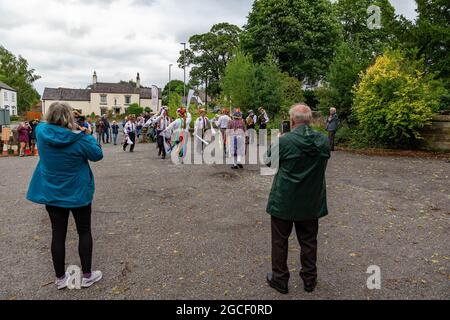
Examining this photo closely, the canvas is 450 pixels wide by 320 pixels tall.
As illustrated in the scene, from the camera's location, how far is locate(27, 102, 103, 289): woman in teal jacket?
356 cm

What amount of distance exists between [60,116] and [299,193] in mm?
2443

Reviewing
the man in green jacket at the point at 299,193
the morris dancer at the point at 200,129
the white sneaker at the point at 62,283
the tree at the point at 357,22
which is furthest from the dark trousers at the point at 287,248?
the tree at the point at 357,22

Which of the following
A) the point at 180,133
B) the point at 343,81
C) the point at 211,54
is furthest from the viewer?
the point at 211,54

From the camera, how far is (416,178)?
9.93 meters

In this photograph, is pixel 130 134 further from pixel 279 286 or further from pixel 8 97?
pixel 8 97

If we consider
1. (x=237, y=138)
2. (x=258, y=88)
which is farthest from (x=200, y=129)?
(x=258, y=88)

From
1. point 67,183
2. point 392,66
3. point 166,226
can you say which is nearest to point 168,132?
point 166,226

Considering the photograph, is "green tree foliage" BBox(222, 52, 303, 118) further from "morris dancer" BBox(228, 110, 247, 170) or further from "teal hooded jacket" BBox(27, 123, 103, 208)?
"teal hooded jacket" BBox(27, 123, 103, 208)

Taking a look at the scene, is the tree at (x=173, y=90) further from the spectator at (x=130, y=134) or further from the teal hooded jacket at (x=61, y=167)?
the teal hooded jacket at (x=61, y=167)

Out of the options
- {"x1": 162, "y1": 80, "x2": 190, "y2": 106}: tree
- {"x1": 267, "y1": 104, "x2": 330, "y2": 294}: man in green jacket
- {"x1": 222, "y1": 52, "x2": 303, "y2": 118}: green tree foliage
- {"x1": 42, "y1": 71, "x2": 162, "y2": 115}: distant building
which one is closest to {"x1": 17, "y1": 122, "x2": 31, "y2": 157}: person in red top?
{"x1": 222, "y1": 52, "x2": 303, "y2": 118}: green tree foliage

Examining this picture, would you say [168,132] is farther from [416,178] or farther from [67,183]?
[67,183]

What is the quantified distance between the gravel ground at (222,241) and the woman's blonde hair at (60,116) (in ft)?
5.61

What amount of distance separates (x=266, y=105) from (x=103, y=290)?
22300 mm

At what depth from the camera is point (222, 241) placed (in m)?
5.21
